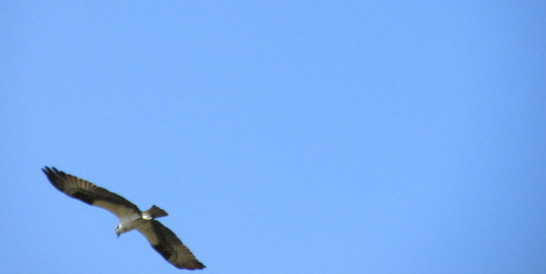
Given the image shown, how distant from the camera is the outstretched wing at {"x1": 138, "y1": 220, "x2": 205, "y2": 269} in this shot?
17797 mm

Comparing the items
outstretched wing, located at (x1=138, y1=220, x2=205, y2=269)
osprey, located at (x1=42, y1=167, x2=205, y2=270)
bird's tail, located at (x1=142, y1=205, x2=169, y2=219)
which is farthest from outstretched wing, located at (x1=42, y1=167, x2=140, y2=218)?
outstretched wing, located at (x1=138, y1=220, x2=205, y2=269)

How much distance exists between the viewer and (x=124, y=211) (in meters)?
17.4

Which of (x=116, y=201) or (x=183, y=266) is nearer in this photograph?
(x=116, y=201)

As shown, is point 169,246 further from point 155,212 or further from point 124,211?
point 155,212

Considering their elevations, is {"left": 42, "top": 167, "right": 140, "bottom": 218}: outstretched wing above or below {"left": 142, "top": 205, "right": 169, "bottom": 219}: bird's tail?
above

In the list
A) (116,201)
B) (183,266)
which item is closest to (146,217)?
(116,201)

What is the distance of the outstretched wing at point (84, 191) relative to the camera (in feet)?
55.9

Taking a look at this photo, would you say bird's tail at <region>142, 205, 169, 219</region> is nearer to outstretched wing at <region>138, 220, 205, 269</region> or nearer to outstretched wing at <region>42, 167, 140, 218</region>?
outstretched wing at <region>42, 167, 140, 218</region>

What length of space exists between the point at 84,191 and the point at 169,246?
2.38 m

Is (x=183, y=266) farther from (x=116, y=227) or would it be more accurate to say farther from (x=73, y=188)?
(x=73, y=188)

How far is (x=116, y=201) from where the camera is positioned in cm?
1717

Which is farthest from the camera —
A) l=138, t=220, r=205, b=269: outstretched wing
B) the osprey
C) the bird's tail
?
l=138, t=220, r=205, b=269: outstretched wing

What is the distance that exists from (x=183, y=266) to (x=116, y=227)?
188 centimetres

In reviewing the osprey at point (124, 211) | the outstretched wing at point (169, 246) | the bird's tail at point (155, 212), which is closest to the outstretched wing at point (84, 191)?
the osprey at point (124, 211)
